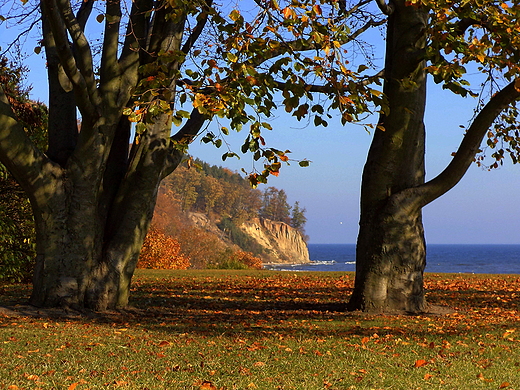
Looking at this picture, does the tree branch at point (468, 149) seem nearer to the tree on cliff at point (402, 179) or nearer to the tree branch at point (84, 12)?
the tree on cliff at point (402, 179)

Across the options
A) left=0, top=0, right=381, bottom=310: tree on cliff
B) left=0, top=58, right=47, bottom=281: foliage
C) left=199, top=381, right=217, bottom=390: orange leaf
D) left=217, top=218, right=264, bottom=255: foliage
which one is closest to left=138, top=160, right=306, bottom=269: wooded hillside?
left=217, top=218, right=264, bottom=255: foliage

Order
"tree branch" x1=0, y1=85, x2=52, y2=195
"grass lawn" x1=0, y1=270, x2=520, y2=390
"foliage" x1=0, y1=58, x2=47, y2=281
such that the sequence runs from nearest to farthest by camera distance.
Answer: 1. "grass lawn" x1=0, y1=270, x2=520, y2=390
2. "tree branch" x1=0, y1=85, x2=52, y2=195
3. "foliage" x1=0, y1=58, x2=47, y2=281

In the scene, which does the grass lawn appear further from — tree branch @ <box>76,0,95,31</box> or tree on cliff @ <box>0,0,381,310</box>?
tree branch @ <box>76,0,95,31</box>

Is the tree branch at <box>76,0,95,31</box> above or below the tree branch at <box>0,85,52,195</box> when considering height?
above

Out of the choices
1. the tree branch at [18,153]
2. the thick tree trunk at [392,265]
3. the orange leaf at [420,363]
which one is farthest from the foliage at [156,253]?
the orange leaf at [420,363]

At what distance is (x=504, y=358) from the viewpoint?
238 inches

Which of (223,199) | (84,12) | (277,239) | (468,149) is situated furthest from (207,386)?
(277,239)

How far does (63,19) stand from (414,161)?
22.3ft

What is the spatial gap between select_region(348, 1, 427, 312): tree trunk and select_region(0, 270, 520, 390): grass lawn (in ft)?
1.95

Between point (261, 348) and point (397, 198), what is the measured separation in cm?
462

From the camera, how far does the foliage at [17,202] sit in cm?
1442

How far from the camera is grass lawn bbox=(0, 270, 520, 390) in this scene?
486cm

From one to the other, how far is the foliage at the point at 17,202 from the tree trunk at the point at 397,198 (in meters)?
9.51

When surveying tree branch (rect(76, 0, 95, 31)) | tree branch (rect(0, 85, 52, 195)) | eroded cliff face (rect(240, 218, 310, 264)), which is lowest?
eroded cliff face (rect(240, 218, 310, 264))
